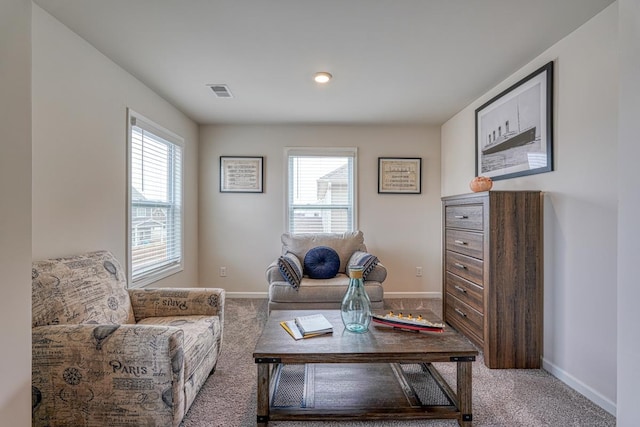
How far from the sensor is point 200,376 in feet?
6.04

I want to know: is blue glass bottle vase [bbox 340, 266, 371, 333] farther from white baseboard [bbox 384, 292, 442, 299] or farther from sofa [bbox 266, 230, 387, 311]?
white baseboard [bbox 384, 292, 442, 299]

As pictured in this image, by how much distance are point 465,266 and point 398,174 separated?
181 cm

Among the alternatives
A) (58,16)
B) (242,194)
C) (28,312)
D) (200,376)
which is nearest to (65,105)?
(58,16)

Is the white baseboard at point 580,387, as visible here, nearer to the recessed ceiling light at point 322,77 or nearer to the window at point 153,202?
the recessed ceiling light at point 322,77

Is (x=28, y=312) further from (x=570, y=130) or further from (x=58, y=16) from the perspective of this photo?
(x=570, y=130)

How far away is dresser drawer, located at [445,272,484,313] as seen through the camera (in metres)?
2.44

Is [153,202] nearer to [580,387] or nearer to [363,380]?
[363,380]

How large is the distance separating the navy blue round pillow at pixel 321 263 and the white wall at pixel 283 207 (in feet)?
2.79

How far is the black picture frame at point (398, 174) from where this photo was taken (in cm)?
417

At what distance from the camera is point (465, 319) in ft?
8.80

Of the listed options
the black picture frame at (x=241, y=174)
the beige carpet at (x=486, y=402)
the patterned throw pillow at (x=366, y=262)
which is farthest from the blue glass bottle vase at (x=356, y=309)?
the black picture frame at (x=241, y=174)

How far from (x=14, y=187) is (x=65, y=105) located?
1.05 m

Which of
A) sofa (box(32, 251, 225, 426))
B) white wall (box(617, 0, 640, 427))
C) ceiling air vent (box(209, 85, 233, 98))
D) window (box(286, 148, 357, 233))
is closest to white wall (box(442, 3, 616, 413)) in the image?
white wall (box(617, 0, 640, 427))

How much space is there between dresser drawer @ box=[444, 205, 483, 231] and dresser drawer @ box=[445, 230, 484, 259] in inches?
2.4
